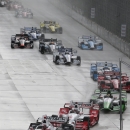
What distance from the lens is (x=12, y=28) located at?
10281 centimetres

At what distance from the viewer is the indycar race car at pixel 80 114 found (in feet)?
156

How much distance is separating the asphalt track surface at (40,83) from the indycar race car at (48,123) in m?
2.34

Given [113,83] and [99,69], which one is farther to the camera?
[99,69]

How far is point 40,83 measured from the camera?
64250 mm

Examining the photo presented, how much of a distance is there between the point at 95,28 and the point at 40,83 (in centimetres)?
3730

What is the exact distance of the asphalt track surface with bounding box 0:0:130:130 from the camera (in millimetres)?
51688

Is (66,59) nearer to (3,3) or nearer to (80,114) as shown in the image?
(80,114)

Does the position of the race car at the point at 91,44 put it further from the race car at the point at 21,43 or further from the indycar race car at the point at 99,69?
the indycar race car at the point at 99,69

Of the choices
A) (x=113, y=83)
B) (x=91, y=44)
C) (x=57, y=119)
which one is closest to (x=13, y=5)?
(x=91, y=44)

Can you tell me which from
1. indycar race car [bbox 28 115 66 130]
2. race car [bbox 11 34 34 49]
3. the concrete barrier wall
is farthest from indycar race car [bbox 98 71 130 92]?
race car [bbox 11 34 34 49]

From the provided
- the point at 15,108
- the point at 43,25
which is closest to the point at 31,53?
the point at 43,25

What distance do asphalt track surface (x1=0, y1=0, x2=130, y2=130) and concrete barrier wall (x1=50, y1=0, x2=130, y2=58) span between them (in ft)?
2.85

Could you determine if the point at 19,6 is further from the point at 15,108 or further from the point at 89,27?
the point at 15,108

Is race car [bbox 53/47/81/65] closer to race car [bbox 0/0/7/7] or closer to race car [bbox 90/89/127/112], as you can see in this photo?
race car [bbox 90/89/127/112]
